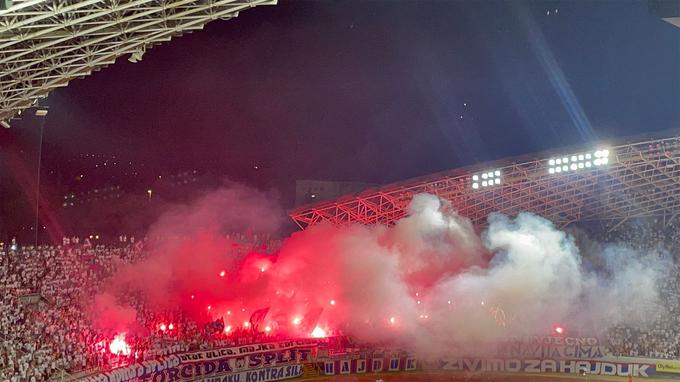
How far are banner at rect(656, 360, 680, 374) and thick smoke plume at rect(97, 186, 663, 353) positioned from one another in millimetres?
2819

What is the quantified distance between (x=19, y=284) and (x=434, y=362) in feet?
58.5

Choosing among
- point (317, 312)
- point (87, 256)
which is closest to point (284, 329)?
point (317, 312)

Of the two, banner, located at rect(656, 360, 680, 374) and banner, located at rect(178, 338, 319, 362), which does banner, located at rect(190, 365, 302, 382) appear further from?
banner, located at rect(656, 360, 680, 374)

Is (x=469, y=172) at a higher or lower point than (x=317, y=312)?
higher

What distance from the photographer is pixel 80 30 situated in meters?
15.5

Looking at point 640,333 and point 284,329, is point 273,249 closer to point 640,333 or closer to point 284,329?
point 284,329

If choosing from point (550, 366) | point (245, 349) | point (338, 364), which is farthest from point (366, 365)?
point (550, 366)

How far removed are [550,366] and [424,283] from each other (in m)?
6.88

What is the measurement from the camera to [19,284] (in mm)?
25078

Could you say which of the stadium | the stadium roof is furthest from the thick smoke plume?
the stadium roof

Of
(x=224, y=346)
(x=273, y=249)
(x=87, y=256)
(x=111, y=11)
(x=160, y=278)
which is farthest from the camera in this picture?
(x=273, y=249)

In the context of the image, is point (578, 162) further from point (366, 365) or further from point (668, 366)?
point (366, 365)

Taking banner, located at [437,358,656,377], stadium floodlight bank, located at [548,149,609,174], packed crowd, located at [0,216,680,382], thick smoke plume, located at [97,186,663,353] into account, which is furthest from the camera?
thick smoke plume, located at [97,186,663,353]

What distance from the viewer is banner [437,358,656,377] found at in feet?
100
